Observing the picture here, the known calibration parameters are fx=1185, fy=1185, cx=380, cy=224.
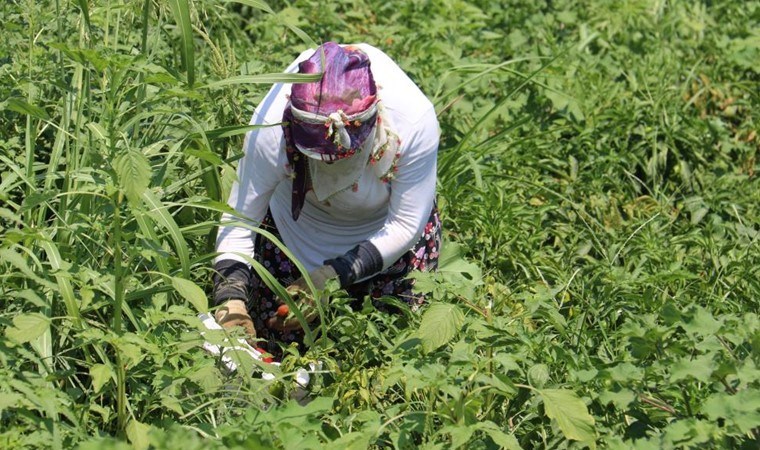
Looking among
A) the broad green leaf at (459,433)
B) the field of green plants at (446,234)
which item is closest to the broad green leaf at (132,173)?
the field of green plants at (446,234)

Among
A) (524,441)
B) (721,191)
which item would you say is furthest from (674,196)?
(524,441)

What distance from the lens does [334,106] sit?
9.46 ft

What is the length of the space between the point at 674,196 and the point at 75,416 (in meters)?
2.48

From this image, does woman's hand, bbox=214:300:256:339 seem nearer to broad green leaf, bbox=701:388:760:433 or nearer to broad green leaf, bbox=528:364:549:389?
broad green leaf, bbox=528:364:549:389

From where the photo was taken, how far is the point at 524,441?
270 cm

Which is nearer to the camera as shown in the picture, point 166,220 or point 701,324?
point 701,324

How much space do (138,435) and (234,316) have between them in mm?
796

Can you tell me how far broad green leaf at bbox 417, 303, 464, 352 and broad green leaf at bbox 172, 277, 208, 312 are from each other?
1.61 feet

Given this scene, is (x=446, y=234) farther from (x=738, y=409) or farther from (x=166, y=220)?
(x=738, y=409)

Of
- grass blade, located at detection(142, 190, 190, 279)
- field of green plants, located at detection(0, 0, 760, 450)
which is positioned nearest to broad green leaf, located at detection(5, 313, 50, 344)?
field of green plants, located at detection(0, 0, 760, 450)

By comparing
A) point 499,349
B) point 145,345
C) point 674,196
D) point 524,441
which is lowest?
point 674,196

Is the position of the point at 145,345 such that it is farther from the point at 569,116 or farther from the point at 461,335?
the point at 569,116

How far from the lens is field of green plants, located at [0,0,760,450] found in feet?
7.86

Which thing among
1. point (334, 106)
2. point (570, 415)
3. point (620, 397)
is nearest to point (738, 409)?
point (620, 397)
